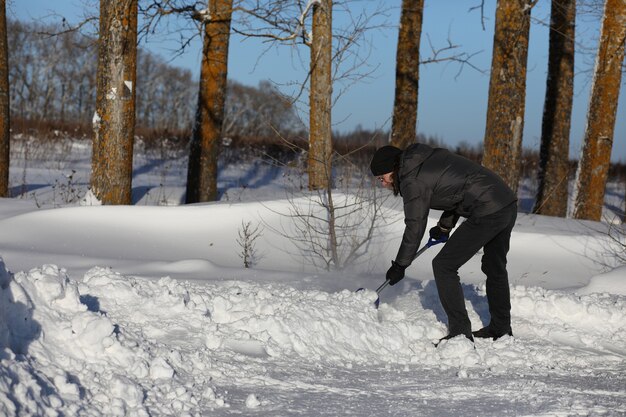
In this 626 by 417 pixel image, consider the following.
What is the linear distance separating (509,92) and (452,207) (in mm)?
5262

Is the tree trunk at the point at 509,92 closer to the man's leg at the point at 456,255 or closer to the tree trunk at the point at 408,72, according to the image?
the tree trunk at the point at 408,72

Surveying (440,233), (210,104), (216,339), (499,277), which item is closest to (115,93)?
(210,104)

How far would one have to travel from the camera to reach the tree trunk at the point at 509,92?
34.1 feet

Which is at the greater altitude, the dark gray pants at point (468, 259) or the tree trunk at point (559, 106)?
the tree trunk at point (559, 106)

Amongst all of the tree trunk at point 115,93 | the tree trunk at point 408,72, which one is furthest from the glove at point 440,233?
the tree trunk at point 408,72

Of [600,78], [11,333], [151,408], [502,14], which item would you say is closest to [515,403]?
[151,408]

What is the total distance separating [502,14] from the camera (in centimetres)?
1052

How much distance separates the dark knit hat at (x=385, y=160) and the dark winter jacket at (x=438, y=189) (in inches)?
2.6

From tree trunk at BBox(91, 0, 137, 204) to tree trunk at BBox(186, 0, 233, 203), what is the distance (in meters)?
2.41

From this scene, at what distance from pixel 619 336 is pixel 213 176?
27.3 ft

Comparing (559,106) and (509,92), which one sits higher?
(559,106)

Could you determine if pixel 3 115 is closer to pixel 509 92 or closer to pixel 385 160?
pixel 509 92

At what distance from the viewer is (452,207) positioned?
18.6 feet

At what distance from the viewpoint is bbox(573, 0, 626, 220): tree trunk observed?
471 inches
